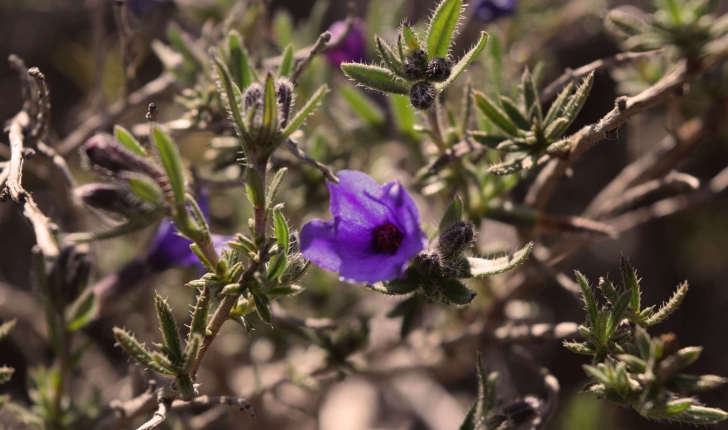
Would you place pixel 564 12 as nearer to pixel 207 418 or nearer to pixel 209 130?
pixel 209 130

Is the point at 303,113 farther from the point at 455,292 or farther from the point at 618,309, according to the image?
the point at 618,309

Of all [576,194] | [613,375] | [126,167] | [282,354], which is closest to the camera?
[126,167]

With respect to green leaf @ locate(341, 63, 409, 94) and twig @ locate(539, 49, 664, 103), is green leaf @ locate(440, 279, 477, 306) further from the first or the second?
twig @ locate(539, 49, 664, 103)

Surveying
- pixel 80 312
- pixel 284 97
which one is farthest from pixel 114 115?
pixel 284 97

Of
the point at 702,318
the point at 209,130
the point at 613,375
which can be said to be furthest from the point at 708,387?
the point at 702,318

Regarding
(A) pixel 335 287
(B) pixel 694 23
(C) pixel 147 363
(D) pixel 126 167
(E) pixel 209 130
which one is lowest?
(A) pixel 335 287

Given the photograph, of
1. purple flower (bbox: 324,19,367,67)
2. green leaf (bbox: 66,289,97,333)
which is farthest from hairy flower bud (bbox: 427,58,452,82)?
green leaf (bbox: 66,289,97,333)

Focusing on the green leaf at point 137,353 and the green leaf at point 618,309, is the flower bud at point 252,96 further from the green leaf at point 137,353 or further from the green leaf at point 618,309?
the green leaf at point 618,309
